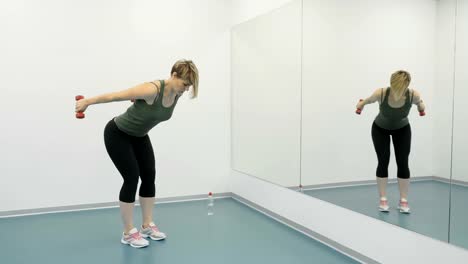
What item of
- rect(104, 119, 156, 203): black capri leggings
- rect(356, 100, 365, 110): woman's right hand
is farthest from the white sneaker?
rect(356, 100, 365, 110): woman's right hand

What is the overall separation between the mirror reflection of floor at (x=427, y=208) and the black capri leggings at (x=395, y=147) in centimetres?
9

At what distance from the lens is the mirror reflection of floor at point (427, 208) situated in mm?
1822

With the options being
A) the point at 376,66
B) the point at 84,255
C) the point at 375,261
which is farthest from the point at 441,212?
the point at 84,255

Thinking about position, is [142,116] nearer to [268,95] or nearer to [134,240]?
[134,240]

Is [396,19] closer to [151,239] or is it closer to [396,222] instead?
[396,222]

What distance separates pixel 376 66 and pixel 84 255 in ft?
6.90

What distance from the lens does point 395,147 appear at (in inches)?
87.3

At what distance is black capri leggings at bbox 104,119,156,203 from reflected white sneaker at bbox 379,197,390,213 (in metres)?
1.48

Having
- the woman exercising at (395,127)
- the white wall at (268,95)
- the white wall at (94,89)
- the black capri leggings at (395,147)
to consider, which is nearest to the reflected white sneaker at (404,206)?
the woman exercising at (395,127)

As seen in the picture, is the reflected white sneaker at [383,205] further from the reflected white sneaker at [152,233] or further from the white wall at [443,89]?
the reflected white sneaker at [152,233]

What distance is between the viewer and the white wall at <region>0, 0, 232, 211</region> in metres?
3.39

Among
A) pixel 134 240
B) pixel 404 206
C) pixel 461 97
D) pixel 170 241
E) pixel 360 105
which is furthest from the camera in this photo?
pixel 170 241

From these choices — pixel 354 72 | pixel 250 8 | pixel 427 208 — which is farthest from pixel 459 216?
pixel 250 8

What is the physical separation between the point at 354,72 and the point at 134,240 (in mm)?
1793
